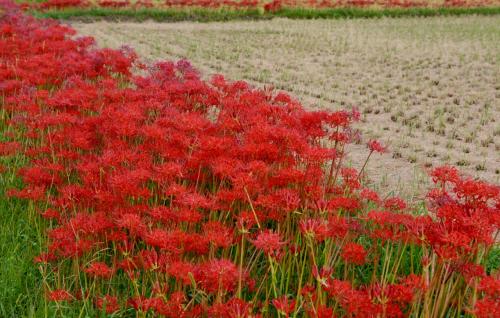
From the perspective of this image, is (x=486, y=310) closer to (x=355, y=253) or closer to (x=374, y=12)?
(x=355, y=253)

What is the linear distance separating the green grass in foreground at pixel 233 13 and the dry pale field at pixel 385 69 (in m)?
0.80

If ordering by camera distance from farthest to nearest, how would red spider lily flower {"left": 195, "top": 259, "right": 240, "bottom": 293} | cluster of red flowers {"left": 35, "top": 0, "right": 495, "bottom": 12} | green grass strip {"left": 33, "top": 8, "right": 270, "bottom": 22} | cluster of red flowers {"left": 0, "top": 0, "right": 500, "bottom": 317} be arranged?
1. cluster of red flowers {"left": 35, "top": 0, "right": 495, "bottom": 12}
2. green grass strip {"left": 33, "top": 8, "right": 270, "bottom": 22}
3. cluster of red flowers {"left": 0, "top": 0, "right": 500, "bottom": 317}
4. red spider lily flower {"left": 195, "top": 259, "right": 240, "bottom": 293}

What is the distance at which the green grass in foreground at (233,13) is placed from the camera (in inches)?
704

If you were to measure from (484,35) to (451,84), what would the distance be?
7422mm

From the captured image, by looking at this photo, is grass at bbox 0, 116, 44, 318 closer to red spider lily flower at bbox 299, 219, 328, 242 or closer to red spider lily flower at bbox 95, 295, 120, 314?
red spider lily flower at bbox 95, 295, 120, 314

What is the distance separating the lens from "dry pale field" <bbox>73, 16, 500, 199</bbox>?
6.55m

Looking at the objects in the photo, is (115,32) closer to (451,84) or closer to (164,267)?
(451,84)

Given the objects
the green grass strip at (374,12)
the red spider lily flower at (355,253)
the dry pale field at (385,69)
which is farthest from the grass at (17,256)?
the green grass strip at (374,12)

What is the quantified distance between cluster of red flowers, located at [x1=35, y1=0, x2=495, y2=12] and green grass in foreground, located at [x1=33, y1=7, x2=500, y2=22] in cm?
22

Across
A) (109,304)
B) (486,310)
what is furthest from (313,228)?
(109,304)

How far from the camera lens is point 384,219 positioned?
297cm

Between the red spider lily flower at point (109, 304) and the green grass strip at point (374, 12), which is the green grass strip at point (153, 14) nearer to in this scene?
the green grass strip at point (374, 12)

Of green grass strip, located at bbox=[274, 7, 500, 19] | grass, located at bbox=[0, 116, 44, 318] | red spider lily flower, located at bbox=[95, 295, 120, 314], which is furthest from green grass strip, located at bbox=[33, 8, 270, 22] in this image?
red spider lily flower, located at bbox=[95, 295, 120, 314]

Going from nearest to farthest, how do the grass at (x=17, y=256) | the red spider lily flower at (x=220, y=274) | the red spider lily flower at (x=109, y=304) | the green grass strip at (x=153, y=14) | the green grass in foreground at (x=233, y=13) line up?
the red spider lily flower at (x=220, y=274) < the red spider lily flower at (x=109, y=304) < the grass at (x=17, y=256) < the green grass strip at (x=153, y=14) < the green grass in foreground at (x=233, y=13)
